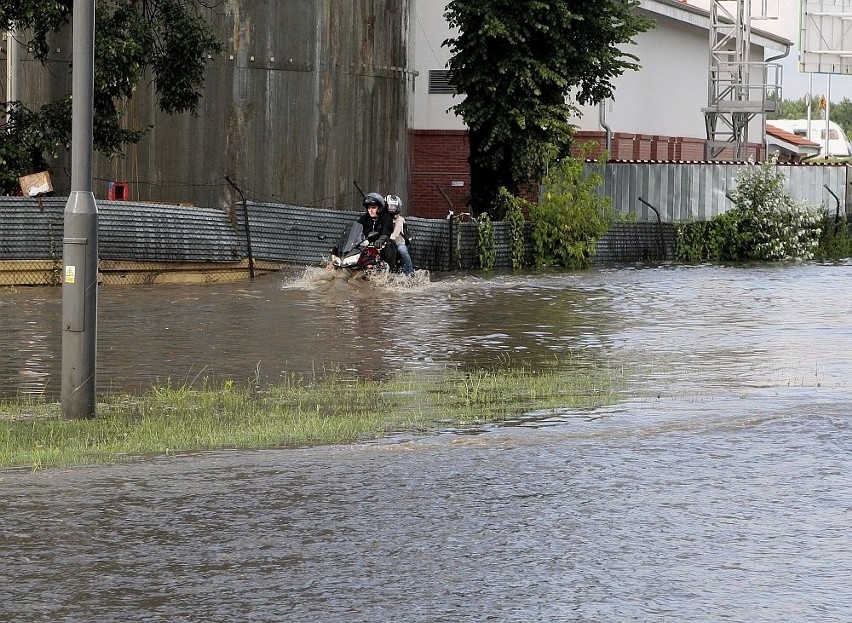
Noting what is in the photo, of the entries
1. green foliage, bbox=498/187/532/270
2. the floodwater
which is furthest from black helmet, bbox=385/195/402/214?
the floodwater

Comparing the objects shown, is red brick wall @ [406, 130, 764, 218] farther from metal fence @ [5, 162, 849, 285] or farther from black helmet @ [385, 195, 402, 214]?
black helmet @ [385, 195, 402, 214]

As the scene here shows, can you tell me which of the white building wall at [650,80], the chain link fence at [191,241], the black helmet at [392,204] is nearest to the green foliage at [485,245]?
the chain link fence at [191,241]

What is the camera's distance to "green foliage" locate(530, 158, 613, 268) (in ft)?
103

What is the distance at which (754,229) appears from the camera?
35312 mm

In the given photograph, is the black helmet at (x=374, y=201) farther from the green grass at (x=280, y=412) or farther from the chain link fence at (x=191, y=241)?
the green grass at (x=280, y=412)

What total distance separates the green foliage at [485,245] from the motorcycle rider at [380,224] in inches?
206

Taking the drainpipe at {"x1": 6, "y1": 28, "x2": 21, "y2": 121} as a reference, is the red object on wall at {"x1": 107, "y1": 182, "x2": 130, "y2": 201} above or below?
below

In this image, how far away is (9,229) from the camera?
75.8 ft

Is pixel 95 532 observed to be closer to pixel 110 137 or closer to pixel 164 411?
pixel 164 411

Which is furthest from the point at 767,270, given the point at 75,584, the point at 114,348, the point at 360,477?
the point at 75,584

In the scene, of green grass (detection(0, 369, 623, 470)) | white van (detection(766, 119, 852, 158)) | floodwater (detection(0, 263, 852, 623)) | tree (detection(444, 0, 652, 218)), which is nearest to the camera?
floodwater (detection(0, 263, 852, 623))

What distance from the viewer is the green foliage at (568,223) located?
31.4 m

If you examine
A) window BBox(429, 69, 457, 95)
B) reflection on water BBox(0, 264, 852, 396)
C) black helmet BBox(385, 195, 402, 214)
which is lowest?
reflection on water BBox(0, 264, 852, 396)

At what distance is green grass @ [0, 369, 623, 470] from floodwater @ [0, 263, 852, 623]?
1.13 ft
